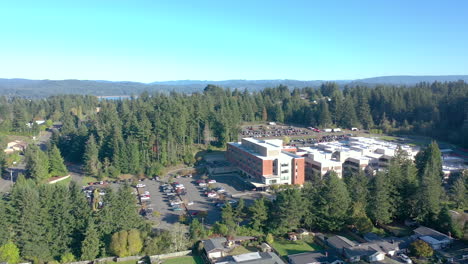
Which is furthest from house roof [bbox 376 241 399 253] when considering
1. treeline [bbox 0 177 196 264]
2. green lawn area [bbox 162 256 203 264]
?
treeline [bbox 0 177 196 264]

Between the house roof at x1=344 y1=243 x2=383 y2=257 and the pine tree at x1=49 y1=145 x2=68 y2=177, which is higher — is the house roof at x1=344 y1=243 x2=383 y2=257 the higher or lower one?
the lower one

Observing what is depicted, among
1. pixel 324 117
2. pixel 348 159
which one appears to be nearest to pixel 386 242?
pixel 348 159

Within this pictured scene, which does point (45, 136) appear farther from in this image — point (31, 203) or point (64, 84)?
point (64, 84)

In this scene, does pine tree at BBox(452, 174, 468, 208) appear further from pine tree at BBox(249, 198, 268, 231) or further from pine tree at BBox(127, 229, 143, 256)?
pine tree at BBox(127, 229, 143, 256)

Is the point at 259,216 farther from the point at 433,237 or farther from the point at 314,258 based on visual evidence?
the point at 433,237

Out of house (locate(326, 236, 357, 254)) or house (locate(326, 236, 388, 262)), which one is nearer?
house (locate(326, 236, 388, 262))

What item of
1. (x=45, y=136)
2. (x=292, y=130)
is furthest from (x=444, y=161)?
(x=45, y=136)

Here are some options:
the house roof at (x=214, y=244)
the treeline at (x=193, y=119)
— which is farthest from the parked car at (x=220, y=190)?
the house roof at (x=214, y=244)
